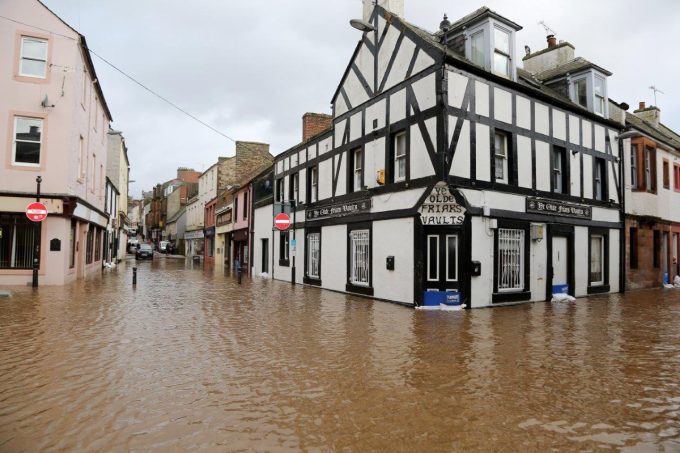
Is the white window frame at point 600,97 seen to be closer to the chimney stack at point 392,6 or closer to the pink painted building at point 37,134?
the chimney stack at point 392,6

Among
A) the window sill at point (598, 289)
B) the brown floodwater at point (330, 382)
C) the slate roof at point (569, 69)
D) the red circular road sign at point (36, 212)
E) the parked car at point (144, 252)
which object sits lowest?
the brown floodwater at point (330, 382)

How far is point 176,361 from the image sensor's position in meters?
6.16

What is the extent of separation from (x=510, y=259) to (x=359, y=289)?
521 cm

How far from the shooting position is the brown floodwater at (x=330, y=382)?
382 centimetres

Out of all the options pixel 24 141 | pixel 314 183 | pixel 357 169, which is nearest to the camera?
pixel 24 141

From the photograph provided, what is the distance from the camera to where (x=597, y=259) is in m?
16.9

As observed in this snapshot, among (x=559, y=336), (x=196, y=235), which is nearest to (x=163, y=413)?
(x=559, y=336)

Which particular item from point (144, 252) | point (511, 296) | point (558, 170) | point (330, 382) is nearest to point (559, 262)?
point (511, 296)

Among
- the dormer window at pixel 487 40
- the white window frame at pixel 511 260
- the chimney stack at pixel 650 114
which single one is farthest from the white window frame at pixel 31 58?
the chimney stack at pixel 650 114

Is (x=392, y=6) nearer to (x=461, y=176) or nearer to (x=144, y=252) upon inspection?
(x=461, y=176)

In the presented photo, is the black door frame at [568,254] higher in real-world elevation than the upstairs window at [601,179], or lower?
lower

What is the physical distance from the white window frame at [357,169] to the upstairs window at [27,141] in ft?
39.2

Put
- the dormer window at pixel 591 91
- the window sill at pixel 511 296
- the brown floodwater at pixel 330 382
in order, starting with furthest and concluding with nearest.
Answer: the dormer window at pixel 591 91
the window sill at pixel 511 296
the brown floodwater at pixel 330 382

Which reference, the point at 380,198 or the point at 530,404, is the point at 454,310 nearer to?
the point at 380,198
